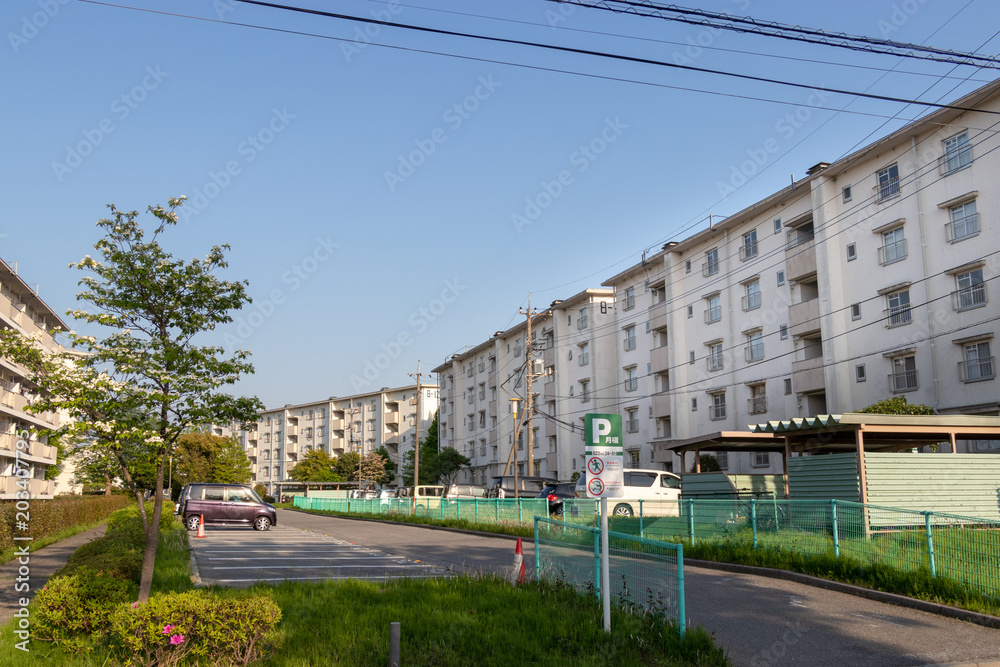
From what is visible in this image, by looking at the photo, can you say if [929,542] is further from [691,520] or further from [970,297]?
[970,297]

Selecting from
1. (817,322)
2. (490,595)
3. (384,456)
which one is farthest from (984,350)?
(384,456)

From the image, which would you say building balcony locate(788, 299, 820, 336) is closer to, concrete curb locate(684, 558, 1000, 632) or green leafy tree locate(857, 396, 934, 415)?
green leafy tree locate(857, 396, 934, 415)

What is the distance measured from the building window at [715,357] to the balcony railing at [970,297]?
13397 mm

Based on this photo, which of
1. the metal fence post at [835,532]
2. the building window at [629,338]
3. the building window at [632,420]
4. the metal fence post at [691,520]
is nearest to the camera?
the metal fence post at [835,532]

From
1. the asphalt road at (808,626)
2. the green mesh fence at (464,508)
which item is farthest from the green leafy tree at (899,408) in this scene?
the asphalt road at (808,626)

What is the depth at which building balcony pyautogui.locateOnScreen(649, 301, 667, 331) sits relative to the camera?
44219 mm

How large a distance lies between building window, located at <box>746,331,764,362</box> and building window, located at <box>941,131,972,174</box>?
1140 cm

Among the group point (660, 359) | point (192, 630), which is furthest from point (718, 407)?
point (192, 630)

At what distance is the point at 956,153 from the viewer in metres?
27.7

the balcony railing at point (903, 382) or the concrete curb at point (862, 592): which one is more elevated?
the balcony railing at point (903, 382)

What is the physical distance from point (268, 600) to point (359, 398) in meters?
92.8

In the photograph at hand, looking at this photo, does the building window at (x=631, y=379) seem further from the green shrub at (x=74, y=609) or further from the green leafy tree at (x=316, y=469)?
the green leafy tree at (x=316, y=469)

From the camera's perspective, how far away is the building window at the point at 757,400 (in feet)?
119

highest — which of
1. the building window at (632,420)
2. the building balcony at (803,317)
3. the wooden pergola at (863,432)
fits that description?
the building balcony at (803,317)
